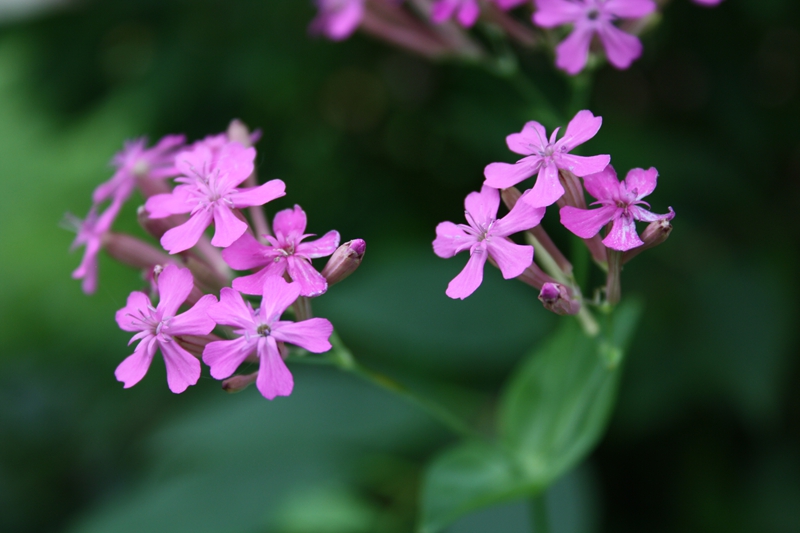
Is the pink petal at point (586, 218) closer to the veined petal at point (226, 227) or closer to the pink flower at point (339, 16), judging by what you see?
the veined petal at point (226, 227)

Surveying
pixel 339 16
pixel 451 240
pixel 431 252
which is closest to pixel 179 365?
pixel 451 240

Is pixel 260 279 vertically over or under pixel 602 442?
over

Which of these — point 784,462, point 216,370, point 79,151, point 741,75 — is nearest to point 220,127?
point 79,151

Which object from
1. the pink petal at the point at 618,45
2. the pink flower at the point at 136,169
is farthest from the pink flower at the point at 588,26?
the pink flower at the point at 136,169

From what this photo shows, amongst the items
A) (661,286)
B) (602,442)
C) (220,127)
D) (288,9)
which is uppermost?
(288,9)

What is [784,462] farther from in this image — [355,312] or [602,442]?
[355,312]

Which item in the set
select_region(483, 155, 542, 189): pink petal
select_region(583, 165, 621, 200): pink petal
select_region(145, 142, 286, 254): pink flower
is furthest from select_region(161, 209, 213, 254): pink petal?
select_region(583, 165, 621, 200): pink petal
